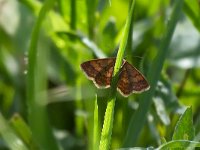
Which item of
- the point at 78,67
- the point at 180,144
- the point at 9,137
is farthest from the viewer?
the point at 78,67

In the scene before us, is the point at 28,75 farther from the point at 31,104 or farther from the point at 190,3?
the point at 190,3

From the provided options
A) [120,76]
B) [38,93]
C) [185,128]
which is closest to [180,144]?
[185,128]

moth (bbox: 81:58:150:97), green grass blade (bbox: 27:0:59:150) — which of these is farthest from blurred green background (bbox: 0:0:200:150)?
moth (bbox: 81:58:150:97)

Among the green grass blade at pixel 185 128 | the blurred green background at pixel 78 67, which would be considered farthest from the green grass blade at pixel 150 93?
the green grass blade at pixel 185 128

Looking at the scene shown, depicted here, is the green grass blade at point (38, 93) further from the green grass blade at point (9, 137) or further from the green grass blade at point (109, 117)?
the green grass blade at point (109, 117)

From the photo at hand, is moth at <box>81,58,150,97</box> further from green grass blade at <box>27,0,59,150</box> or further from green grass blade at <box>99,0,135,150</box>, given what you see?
green grass blade at <box>27,0,59,150</box>

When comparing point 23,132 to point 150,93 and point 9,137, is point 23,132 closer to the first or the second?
point 9,137
